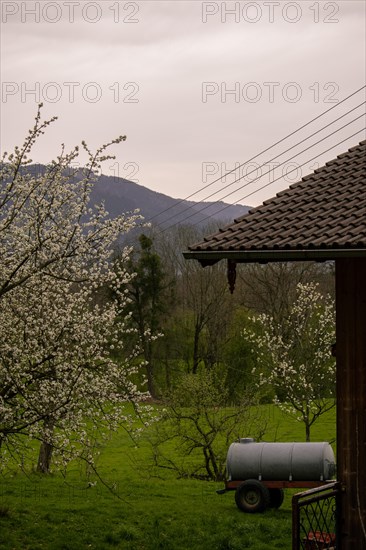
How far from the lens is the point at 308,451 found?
65.7 ft

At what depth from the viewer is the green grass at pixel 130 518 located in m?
17.0

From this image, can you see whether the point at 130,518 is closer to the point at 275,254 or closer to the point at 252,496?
the point at 252,496

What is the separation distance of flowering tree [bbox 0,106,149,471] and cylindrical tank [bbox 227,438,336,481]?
4915 mm

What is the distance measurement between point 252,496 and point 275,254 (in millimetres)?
10892

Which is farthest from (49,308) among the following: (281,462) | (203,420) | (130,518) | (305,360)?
(305,360)

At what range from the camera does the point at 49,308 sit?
52.2 feet

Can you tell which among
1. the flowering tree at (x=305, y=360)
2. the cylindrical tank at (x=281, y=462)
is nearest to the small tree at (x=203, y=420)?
the flowering tree at (x=305, y=360)

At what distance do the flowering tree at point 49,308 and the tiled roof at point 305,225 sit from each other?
12.6ft

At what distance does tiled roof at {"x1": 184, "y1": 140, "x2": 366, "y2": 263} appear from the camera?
34.1 ft

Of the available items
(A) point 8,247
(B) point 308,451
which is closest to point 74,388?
(A) point 8,247

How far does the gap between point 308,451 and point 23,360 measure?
25.4 feet

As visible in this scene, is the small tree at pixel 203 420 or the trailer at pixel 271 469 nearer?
the trailer at pixel 271 469

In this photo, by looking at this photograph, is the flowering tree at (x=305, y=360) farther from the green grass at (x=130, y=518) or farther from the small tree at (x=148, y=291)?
the small tree at (x=148, y=291)

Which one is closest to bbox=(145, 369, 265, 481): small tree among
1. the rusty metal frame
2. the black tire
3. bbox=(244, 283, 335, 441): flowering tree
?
bbox=(244, 283, 335, 441): flowering tree
